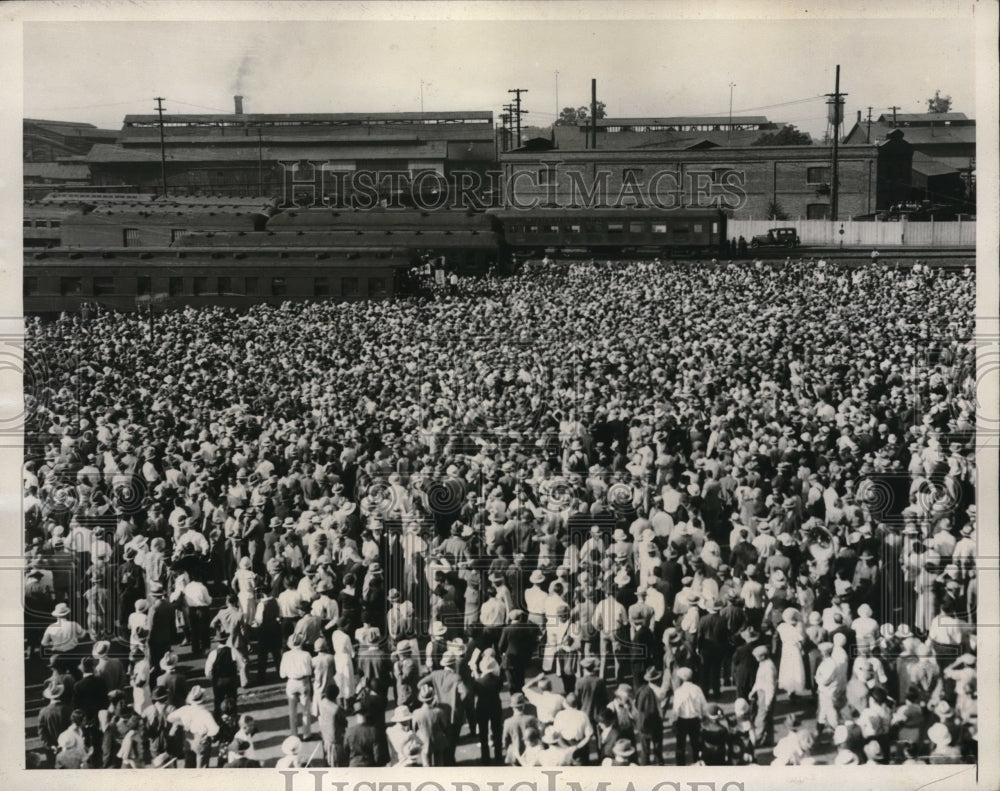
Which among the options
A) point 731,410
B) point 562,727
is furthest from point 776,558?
point 731,410

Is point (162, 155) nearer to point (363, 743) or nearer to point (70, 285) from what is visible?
point (70, 285)

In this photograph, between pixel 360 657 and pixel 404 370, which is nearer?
pixel 360 657

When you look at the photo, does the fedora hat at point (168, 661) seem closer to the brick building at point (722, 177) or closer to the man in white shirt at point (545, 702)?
the man in white shirt at point (545, 702)

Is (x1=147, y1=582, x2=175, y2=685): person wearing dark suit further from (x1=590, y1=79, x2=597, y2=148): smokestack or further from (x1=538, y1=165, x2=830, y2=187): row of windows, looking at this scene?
(x1=538, y1=165, x2=830, y2=187): row of windows

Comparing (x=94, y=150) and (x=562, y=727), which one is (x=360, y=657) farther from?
(x=94, y=150)

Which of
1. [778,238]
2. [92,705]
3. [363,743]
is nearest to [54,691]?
[92,705]

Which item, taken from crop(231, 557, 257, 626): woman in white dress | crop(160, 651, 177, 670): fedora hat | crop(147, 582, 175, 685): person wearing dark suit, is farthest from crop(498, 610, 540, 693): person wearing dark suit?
crop(147, 582, 175, 685): person wearing dark suit
